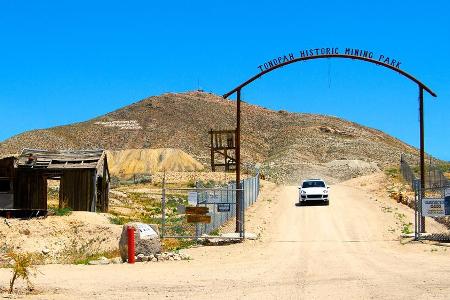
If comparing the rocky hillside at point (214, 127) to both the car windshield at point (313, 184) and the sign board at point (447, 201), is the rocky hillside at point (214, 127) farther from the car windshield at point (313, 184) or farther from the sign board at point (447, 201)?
the sign board at point (447, 201)

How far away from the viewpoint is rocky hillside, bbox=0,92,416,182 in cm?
12731

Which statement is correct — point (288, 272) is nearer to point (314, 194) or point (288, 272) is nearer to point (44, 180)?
point (44, 180)

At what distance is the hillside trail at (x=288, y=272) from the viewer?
587 inches

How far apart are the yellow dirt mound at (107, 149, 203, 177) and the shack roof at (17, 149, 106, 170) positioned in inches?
2247

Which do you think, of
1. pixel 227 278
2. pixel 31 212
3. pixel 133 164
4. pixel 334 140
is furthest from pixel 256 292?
pixel 334 140

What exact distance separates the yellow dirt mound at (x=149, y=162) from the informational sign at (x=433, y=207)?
71.8 meters

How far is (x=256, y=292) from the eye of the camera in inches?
590

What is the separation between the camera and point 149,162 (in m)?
101

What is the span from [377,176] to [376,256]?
141 feet

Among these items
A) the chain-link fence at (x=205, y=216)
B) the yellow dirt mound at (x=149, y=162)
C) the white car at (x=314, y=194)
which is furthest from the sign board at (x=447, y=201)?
the yellow dirt mound at (x=149, y=162)

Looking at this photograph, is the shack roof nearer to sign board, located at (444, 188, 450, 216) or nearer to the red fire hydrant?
the red fire hydrant

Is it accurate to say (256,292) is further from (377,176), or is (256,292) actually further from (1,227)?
(377,176)

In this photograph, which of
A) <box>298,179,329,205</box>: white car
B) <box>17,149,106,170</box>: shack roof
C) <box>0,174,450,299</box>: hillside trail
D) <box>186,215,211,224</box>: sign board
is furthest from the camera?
<box>298,179,329,205</box>: white car

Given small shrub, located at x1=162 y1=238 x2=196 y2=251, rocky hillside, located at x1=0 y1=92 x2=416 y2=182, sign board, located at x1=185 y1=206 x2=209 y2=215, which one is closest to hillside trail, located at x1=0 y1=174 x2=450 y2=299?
small shrub, located at x1=162 y1=238 x2=196 y2=251
